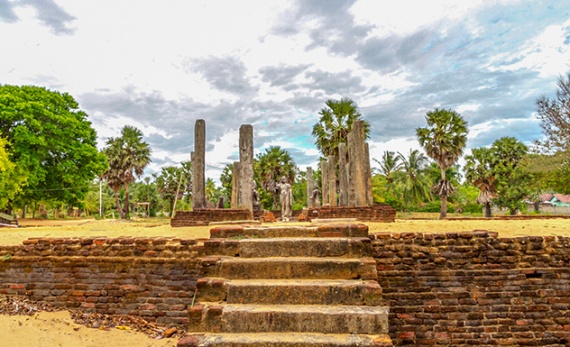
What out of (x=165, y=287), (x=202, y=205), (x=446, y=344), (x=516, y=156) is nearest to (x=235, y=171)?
(x=202, y=205)

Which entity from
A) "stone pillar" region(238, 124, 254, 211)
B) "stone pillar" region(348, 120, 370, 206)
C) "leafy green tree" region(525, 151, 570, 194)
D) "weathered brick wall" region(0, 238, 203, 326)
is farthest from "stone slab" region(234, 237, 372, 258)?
"leafy green tree" region(525, 151, 570, 194)

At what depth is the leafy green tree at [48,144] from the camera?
2081cm

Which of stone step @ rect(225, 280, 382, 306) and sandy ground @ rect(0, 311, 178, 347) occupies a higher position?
stone step @ rect(225, 280, 382, 306)

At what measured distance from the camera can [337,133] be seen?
26906 mm

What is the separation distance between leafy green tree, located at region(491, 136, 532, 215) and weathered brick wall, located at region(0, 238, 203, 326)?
29.5 m

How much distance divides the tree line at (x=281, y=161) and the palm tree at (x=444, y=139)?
3.2 inches

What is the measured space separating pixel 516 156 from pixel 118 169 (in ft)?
128

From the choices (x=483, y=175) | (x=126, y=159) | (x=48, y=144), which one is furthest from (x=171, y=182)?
(x=483, y=175)

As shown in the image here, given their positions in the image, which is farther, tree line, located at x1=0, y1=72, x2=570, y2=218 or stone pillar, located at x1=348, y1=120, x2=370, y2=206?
tree line, located at x1=0, y1=72, x2=570, y2=218

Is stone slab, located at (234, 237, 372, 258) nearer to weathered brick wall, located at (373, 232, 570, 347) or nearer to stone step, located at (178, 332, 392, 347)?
weathered brick wall, located at (373, 232, 570, 347)

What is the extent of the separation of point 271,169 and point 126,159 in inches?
Result: 618

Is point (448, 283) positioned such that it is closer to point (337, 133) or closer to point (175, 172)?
point (337, 133)

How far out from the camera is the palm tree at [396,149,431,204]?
4072 centimetres

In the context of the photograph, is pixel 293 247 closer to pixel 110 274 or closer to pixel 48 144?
pixel 110 274
